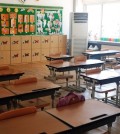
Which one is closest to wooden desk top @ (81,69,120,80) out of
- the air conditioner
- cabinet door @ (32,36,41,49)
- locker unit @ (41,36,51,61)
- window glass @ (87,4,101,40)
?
cabinet door @ (32,36,41,49)

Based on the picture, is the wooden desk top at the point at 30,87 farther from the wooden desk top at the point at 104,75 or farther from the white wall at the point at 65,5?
the white wall at the point at 65,5

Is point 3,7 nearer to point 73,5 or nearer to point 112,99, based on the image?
point 73,5

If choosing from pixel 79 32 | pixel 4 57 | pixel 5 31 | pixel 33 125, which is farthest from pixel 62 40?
pixel 33 125

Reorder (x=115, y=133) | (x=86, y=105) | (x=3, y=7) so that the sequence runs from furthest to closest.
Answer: (x=3, y=7)
(x=115, y=133)
(x=86, y=105)

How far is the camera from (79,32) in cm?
1049

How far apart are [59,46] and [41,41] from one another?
95 cm

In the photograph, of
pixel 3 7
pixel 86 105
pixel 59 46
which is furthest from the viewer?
pixel 59 46

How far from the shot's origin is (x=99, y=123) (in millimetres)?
2324

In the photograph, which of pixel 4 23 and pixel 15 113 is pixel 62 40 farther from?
pixel 15 113

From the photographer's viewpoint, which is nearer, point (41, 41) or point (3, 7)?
point (3, 7)

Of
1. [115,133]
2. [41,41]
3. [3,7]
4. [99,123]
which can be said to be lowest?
[115,133]

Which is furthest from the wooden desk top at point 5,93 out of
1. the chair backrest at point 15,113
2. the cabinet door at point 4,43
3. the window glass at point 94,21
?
the window glass at point 94,21

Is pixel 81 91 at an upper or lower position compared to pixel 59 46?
lower

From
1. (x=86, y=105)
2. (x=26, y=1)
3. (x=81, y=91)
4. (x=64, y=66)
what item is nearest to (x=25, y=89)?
(x=86, y=105)
